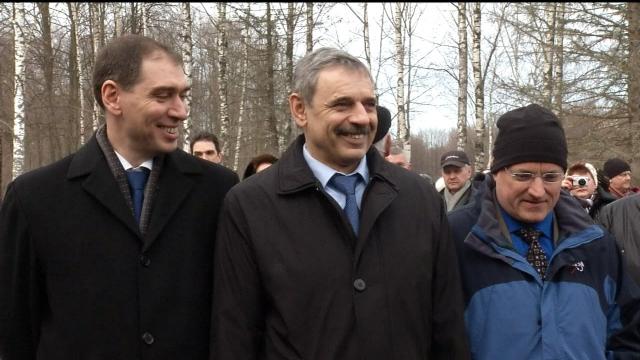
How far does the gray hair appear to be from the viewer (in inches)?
94.5

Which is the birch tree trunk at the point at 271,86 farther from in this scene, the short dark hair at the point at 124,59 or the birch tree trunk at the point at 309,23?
the short dark hair at the point at 124,59

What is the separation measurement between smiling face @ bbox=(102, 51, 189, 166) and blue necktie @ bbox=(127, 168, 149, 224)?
0.05 metres

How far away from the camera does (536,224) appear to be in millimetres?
2557

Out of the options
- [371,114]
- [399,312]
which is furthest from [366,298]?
[371,114]

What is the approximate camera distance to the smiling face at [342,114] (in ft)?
7.73

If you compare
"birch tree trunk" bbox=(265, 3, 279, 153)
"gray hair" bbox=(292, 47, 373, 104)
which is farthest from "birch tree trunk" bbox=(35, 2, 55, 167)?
"gray hair" bbox=(292, 47, 373, 104)

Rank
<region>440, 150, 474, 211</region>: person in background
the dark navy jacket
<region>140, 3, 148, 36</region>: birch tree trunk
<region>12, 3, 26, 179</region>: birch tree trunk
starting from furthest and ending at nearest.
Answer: <region>140, 3, 148, 36</region>: birch tree trunk
<region>12, 3, 26, 179</region>: birch tree trunk
<region>440, 150, 474, 211</region>: person in background
the dark navy jacket

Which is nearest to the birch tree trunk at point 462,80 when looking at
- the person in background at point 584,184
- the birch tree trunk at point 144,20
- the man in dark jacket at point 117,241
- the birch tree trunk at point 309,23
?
the birch tree trunk at point 309,23

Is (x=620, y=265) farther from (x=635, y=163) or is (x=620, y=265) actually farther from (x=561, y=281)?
(x=635, y=163)

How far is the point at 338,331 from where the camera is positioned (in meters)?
2.21

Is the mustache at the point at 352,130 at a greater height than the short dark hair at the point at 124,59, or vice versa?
the short dark hair at the point at 124,59

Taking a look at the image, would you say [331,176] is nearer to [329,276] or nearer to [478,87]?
[329,276]

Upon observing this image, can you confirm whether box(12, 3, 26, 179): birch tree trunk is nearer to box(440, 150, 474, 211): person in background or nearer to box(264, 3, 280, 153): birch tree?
box(264, 3, 280, 153): birch tree

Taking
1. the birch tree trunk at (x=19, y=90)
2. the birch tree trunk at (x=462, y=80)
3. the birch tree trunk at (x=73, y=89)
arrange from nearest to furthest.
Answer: the birch tree trunk at (x=19, y=90)
the birch tree trunk at (x=462, y=80)
the birch tree trunk at (x=73, y=89)
